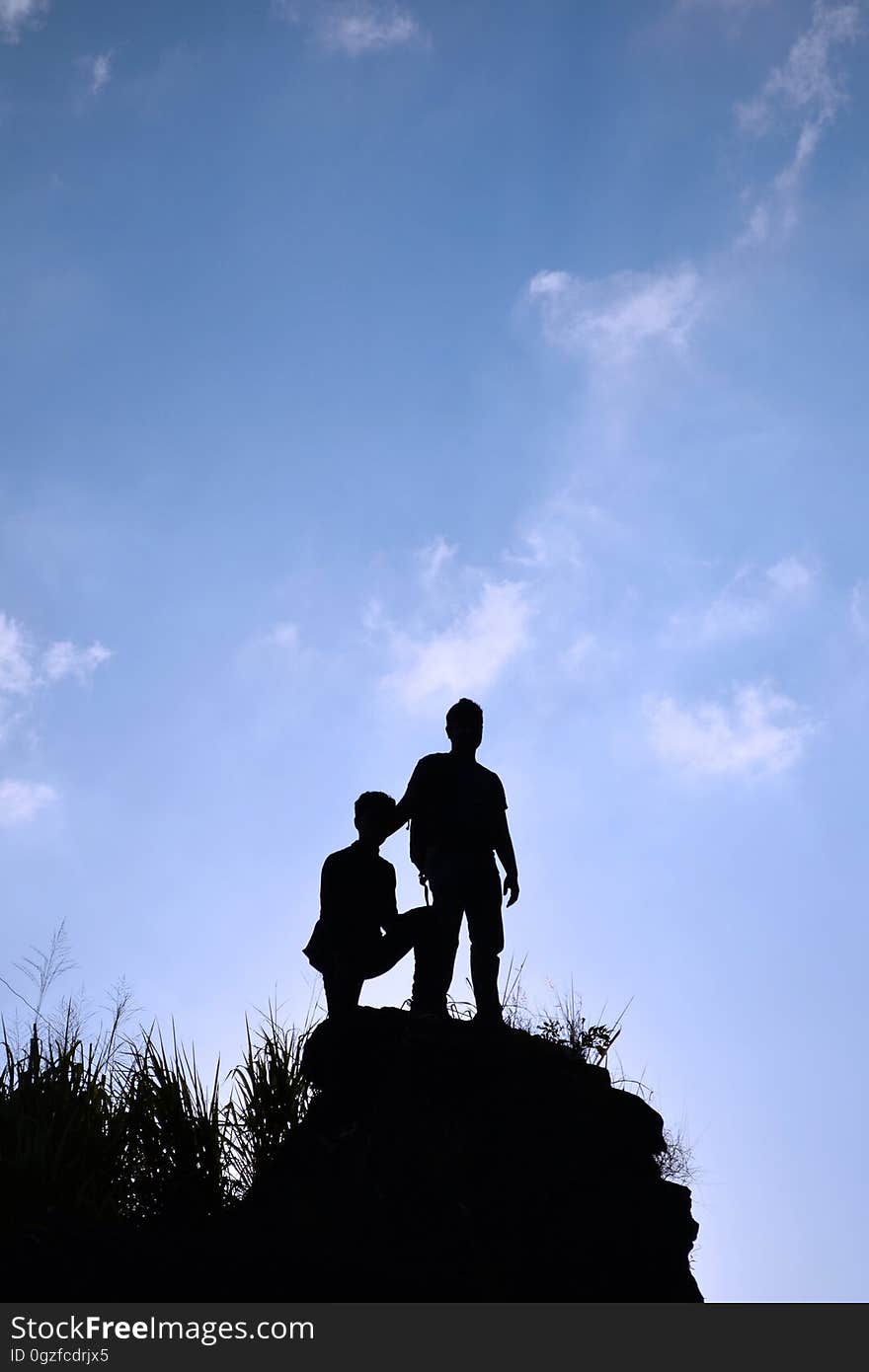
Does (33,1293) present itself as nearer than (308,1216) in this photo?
Yes

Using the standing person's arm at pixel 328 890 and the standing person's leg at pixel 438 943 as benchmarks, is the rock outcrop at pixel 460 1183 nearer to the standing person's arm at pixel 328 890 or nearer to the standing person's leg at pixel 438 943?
the standing person's leg at pixel 438 943

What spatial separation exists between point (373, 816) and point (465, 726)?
110cm

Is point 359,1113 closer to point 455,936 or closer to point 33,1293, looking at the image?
point 455,936

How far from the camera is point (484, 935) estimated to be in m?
7.09

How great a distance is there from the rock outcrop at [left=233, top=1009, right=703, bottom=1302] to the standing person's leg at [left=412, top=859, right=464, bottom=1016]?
1.03ft

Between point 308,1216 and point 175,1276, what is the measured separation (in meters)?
1.03

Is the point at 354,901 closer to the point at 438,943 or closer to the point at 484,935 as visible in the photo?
the point at 438,943

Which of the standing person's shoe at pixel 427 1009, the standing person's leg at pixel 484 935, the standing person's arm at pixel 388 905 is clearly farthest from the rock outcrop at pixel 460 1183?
the standing person's arm at pixel 388 905

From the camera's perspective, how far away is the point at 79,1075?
699 centimetres

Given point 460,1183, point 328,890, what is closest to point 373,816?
point 328,890

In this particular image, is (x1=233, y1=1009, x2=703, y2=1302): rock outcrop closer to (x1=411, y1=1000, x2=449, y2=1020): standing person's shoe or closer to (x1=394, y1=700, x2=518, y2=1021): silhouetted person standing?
(x1=411, y1=1000, x2=449, y2=1020): standing person's shoe

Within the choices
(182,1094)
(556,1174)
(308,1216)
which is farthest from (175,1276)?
(182,1094)
